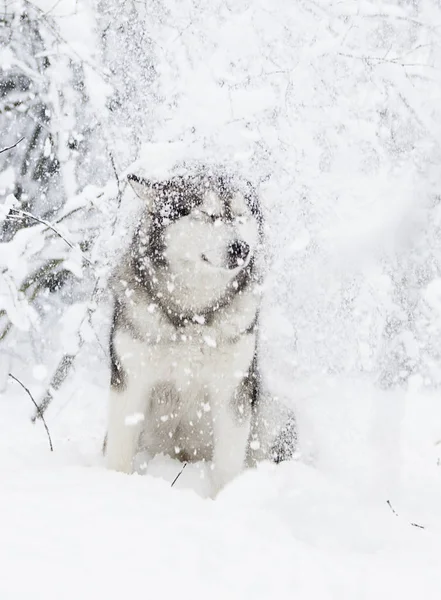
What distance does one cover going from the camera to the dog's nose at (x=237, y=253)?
267cm

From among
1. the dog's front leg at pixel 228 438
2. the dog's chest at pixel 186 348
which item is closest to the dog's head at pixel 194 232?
the dog's chest at pixel 186 348

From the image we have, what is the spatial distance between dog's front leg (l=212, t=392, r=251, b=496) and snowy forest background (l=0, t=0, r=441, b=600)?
0.50 feet

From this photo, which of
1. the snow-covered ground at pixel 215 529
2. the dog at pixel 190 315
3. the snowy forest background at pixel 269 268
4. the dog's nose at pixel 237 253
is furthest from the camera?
the dog at pixel 190 315

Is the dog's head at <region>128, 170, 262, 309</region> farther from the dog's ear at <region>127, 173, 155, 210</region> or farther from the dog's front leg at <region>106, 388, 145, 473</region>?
the dog's front leg at <region>106, 388, 145, 473</region>

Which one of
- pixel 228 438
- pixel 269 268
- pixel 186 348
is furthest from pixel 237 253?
pixel 269 268

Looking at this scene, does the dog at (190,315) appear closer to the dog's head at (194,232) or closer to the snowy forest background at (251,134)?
the dog's head at (194,232)

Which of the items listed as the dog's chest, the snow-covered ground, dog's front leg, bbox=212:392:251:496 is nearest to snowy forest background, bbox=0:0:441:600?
the snow-covered ground

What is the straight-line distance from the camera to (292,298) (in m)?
4.81

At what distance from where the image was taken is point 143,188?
9.45ft

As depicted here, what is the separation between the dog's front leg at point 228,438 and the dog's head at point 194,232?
0.51 metres

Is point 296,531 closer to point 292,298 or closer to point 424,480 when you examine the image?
point 424,480

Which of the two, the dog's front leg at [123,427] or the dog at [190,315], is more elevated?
the dog at [190,315]

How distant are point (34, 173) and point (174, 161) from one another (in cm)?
225

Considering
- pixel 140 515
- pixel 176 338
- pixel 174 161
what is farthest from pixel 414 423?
pixel 140 515
